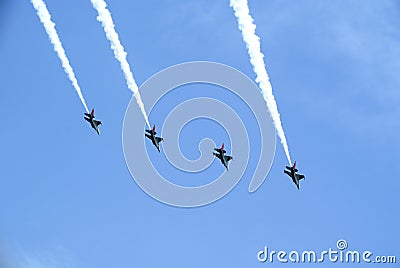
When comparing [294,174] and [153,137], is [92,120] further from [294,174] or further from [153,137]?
[294,174]

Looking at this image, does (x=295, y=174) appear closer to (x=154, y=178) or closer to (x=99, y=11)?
(x=154, y=178)

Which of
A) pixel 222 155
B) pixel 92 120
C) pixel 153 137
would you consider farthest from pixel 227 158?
pixel 92 120

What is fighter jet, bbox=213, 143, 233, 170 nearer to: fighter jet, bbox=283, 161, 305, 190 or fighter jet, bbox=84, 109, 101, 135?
fighter jet, bbox=283, 161, 305, 190

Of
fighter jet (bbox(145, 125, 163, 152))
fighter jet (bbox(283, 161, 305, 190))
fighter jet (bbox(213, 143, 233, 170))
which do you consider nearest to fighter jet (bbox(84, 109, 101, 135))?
fighter jet (bbox(145, 125, 163, 152))

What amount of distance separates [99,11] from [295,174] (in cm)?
1974

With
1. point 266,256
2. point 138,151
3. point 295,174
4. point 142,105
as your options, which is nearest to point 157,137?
point 138,151

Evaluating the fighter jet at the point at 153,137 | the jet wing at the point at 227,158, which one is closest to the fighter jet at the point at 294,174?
the jet wing at the point at 227,158

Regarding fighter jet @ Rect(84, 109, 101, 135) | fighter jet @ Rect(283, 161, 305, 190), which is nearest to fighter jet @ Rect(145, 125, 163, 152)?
fighter jet @ Rect(84, 109, 101, 135)

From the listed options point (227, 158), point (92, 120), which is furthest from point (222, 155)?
point (92, 120)

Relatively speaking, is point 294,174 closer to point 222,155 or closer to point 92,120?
point 222,155

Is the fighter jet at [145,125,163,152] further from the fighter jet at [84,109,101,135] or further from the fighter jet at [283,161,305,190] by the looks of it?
the fighter jet at [283,161,305,190]

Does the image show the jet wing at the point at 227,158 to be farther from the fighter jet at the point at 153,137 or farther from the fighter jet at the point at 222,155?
the fighter jet at the point at 153,137

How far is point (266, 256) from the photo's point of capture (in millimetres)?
43000

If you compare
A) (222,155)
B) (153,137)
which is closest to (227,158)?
(222,155)
